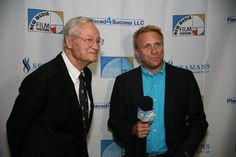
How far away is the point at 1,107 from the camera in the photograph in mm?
2406

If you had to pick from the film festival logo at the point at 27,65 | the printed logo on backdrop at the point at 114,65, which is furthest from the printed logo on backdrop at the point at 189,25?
the film festival logo at the point at 27,65

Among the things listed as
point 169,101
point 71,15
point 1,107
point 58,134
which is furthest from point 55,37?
point 169,101

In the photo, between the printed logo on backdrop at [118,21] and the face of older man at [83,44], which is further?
the printed logo on backdrop at [118,21]

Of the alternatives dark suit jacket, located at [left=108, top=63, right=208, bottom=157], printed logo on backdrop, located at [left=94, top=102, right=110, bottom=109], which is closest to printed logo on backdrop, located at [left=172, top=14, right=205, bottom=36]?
dark suit jacket, located at [left=108, top=63, right=208, bottom=157]

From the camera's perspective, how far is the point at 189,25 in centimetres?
261

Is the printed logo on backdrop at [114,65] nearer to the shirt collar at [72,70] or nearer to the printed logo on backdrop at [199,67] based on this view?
the printed logo on backdrop at [199,67]

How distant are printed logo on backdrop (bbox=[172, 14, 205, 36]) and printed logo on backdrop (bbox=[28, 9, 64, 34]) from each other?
1170mm

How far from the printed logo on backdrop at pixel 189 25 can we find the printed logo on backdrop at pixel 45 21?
117 centimetres

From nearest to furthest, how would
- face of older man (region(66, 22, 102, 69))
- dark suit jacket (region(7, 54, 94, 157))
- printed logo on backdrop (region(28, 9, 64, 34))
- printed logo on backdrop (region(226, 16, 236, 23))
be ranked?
dark suit jacket (region(7, 54, 94, 157)) → face of older man (region(66, 22, 102, 69)) → printed logo on backdrop (region(28, 9, 64, 34)) → printed logo on backdrop (region(226, 16, 236, 23))

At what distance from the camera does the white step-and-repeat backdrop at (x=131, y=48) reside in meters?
2.40

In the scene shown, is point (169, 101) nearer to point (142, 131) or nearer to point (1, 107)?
point (142, 131)

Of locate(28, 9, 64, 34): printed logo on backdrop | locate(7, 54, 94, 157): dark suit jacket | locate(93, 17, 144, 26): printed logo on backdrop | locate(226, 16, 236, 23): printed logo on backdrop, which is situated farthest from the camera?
locate(226, 16, 236, 23): printed logo on backdrop

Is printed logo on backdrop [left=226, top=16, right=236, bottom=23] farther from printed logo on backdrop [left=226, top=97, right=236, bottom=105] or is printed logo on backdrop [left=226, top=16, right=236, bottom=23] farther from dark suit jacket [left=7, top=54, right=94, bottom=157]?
dark suit jacket [left=7, top=54, right=94, bottom=157]

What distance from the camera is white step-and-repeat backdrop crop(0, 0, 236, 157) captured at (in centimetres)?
240
